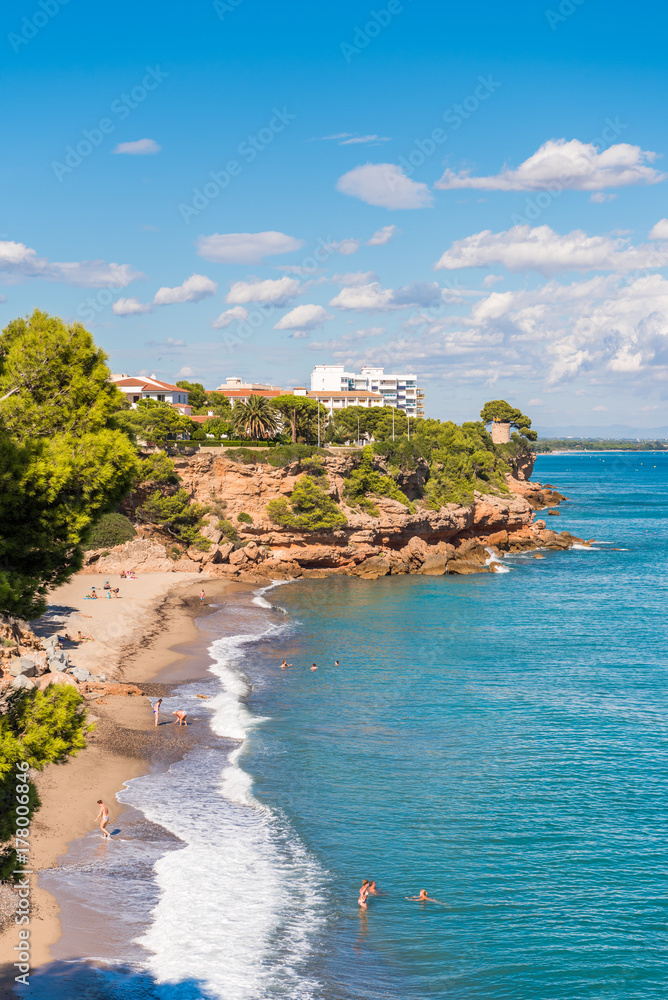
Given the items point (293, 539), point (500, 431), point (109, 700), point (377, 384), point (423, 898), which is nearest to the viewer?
point (423, 898)

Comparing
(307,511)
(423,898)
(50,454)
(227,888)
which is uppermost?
(50,454)

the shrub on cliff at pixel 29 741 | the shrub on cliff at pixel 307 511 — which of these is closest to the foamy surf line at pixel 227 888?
the shrub on cliff at pixel 29 741

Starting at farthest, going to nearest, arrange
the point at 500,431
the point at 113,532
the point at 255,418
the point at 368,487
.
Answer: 1. the point at 500,431
2. the point at 255,418
3. the point at 368,487
4. the point at 113,532

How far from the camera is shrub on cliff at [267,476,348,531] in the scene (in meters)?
65.9

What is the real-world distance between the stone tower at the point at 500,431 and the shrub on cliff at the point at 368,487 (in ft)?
206

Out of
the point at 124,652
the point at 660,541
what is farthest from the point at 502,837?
the point at 660,541

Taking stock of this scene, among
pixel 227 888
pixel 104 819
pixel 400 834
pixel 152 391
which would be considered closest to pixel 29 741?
pixel 227 888

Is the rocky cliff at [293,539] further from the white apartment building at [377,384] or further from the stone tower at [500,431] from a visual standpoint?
the white apartment building at [377,384]

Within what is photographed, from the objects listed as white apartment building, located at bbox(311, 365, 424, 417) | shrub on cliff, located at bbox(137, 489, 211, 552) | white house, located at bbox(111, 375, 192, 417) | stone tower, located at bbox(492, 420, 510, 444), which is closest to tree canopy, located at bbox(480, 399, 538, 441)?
stone tower, located at bbox(492, 420, 510, 444)

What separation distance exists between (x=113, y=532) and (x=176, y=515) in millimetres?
5647

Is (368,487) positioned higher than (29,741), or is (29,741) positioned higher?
(368,487)

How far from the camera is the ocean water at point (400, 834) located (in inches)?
634

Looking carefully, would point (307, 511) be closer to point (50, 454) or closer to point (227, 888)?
point (227, 888)

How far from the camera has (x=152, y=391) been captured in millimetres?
106062
